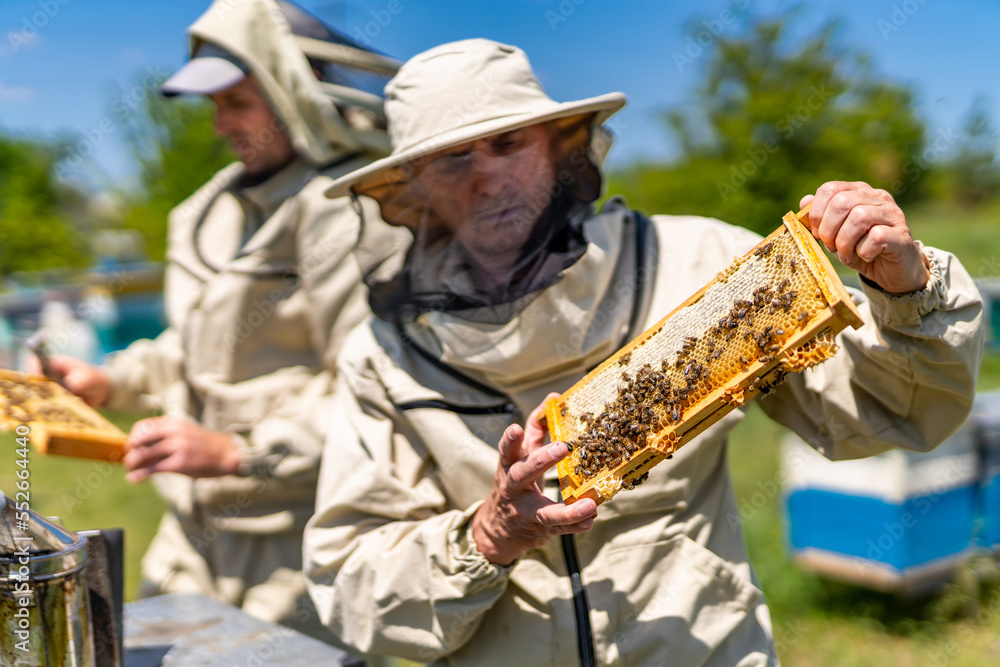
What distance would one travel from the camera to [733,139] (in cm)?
1182

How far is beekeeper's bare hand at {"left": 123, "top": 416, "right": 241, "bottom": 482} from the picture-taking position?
2539 millimetres

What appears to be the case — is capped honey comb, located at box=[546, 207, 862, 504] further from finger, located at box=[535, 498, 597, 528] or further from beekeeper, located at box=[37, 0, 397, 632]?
beekeeper, located at box=[37, 0, 397, 632]

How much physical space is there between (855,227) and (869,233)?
23mm

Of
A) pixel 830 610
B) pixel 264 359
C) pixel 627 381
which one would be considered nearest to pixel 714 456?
pixel 627 381

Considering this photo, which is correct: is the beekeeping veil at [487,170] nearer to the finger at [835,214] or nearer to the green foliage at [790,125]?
the finger at [835,214]

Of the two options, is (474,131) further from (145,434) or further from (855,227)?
(145,434)

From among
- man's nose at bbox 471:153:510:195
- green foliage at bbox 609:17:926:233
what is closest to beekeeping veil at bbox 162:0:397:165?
man's nose at bbox 471:153:510:195

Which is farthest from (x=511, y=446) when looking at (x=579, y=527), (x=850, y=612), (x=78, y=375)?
(x=850, y=612)

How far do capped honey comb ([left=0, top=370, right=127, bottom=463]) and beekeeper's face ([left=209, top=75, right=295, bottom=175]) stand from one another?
3.19 ft

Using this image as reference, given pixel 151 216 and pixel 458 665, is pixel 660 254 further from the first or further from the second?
pixel 151 216

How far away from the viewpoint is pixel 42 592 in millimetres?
1554

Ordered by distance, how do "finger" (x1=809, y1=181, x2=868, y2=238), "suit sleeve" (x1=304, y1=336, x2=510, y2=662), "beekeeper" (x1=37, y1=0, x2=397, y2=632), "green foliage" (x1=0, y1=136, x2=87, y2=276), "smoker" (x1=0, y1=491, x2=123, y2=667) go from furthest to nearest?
"green foliage" (x1=0, y1=136, x2=87, y2=276), "beekeeper" (x1=37, y1=0, x2=397, y2=632), "suit sleeve" (x1=304, y1=336, x2=510, y2=662), "smoker" (x1=0, y1=491, x2=123, y2=667), "finger" (x1=809, y1=181, x2=868, y2=238)

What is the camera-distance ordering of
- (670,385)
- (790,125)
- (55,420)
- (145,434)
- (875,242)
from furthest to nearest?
(790,125)
(145,434)
(55,420)
(670,385)
(875,242)

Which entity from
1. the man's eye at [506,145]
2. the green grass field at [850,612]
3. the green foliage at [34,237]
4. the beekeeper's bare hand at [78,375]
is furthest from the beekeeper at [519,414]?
the green foliage at [34,237]
